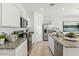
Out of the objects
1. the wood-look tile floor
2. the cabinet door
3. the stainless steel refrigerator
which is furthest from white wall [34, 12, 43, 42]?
the cabinet door

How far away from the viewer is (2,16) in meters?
2.19

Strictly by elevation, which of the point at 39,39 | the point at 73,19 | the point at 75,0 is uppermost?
the point at 73,19

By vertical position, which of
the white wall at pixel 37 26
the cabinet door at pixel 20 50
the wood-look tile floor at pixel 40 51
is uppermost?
the white wall at pixel 37 26

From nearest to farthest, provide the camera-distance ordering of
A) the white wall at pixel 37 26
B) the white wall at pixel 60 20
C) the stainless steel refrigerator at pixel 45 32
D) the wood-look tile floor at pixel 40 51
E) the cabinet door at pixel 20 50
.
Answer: the cabinet door at pixel 20 50
the wood-look tile floor at pixel 40 51
the white wall at pixel 37 26
the stainless steel refrigerator at pixel 45 32
the white wall at pixel 60 20

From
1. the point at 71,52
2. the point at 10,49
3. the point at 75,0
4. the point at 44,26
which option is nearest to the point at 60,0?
the point at 75,0

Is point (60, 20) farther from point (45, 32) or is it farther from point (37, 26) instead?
point (37, 26)

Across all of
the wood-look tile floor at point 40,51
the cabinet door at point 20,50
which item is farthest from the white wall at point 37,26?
the cabinet door at point 20,50

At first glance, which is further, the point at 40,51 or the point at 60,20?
the point at 60,20

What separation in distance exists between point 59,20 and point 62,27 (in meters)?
0.70

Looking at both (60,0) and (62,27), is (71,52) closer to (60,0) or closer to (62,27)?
(60,0)

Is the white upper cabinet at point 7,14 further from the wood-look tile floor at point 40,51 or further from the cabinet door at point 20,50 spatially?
the wood-look tile floor at point 40,51

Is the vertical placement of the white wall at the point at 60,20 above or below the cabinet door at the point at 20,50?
above

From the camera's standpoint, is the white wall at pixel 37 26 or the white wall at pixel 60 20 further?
the white wall at pixel 60 20

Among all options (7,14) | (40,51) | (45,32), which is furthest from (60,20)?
(7,14)
